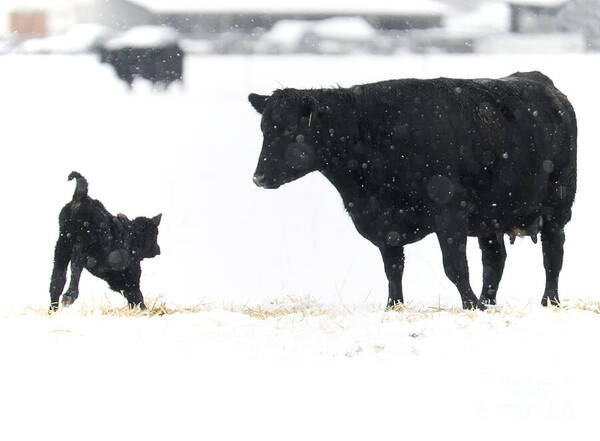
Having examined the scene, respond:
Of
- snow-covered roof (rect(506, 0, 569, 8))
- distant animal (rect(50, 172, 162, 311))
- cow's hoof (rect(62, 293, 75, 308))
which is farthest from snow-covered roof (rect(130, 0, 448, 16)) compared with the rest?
cow's hoof (rect(62, 293, 75, 308))

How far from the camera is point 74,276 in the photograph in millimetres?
6957

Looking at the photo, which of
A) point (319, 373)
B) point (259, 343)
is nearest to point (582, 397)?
point (319, 373)

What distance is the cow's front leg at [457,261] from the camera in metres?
6.91

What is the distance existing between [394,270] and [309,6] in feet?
48.1

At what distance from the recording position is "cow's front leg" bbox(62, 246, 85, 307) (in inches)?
270

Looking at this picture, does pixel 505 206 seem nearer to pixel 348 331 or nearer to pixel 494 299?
pixel 494 299

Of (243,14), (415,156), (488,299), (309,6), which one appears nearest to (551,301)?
(488,299)

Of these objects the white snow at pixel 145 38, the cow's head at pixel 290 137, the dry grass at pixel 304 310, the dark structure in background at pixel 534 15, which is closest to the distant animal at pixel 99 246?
the dry grass at pixel 304 310

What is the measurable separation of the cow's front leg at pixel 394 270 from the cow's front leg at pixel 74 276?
7.57ft

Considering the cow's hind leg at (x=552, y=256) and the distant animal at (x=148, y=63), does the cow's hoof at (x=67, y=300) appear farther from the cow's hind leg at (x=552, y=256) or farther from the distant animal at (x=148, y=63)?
the distant animal at (x=148, y=63)

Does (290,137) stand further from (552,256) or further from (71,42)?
(71,42)

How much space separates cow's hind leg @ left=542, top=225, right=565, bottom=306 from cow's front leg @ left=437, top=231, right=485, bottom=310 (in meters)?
1.28

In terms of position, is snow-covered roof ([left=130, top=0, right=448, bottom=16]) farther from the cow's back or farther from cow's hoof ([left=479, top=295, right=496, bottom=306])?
cow's hoof ([left=479, top=295, right=496, bottom=306])

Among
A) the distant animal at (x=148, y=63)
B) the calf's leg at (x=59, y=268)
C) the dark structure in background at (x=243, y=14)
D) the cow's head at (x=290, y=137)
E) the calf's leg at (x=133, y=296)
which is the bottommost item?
the calf's leg at (x=133, y=296)
